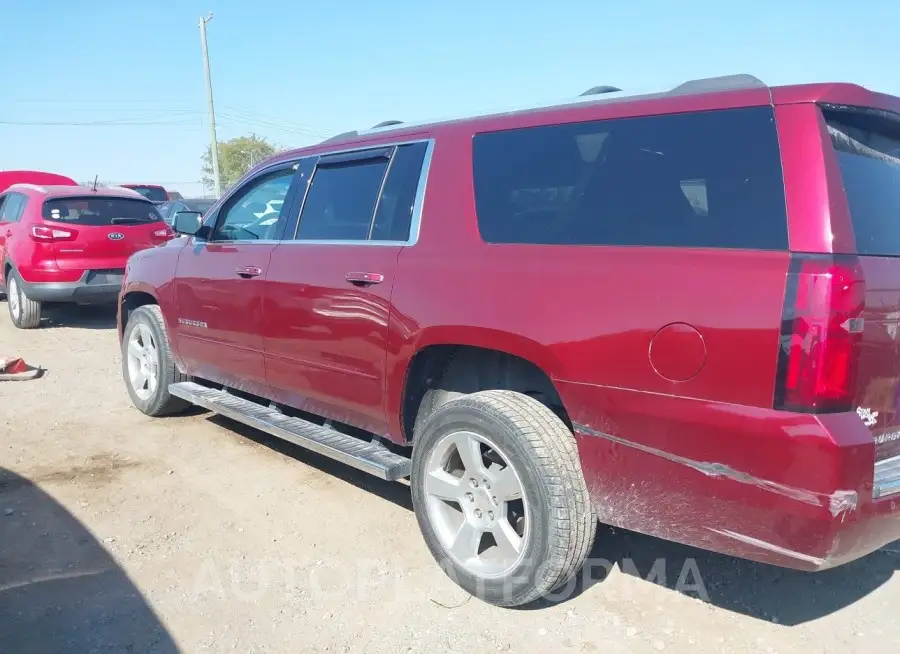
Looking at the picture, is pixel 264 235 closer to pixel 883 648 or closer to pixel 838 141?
pixel 838 141

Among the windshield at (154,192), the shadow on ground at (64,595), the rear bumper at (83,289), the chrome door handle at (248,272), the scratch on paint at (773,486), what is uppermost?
the windshield at (154,192)

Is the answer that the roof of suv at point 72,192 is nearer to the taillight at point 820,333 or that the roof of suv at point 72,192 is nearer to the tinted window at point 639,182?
the tinted window at point 639,182

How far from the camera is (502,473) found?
9.48 feet

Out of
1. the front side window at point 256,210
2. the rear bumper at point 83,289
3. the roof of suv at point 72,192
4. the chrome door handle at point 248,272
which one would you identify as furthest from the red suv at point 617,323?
the roof of suv at point 72,192

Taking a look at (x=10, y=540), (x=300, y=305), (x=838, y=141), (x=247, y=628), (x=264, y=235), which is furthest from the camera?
(x=264, y=235)

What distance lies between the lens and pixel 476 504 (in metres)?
3.04

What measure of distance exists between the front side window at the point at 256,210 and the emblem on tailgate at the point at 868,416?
3.07 m

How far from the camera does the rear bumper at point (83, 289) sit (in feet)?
28.5

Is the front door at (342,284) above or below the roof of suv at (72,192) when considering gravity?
below

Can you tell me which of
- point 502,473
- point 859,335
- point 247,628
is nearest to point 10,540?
point 247,628

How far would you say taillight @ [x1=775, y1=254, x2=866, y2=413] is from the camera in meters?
2.09

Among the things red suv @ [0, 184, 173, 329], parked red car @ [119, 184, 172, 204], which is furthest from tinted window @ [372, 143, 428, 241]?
parked red car @ [119, 184, 172, 204]

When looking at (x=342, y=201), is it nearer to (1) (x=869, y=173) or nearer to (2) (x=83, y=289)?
(1) (x=869, y=173)

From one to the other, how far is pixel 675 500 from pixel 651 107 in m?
1.37
